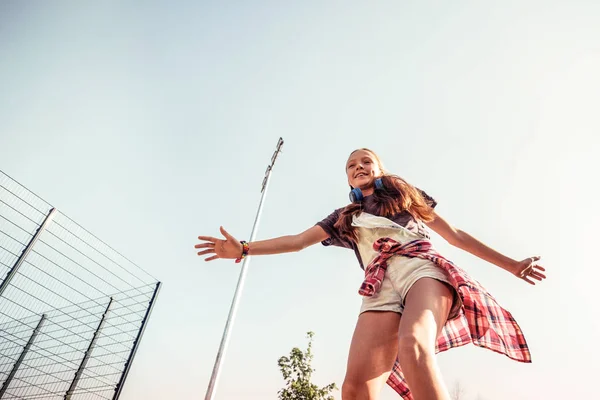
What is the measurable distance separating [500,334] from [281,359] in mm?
11195

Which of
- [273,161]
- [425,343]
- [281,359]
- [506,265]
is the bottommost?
[425,343]

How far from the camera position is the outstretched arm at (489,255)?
2.09 m

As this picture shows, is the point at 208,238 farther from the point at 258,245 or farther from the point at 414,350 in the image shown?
the point at 414,350

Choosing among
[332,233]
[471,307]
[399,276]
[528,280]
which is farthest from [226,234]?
[528,280]

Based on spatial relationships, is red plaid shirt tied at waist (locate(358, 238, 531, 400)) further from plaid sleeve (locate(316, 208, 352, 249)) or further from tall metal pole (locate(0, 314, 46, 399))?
tall metal pole (locate(0, 314, 46, 399))

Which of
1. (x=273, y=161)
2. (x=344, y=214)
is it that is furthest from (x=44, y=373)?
(x=344, y=214)

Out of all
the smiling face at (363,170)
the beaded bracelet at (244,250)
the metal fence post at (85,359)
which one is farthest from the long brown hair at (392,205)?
the metal fence post at (85,359)

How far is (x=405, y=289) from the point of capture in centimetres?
162

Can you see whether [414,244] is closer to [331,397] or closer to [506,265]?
[506,265]

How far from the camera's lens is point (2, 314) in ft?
17.5

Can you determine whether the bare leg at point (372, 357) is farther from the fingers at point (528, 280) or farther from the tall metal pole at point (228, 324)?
the tall metal pole at point (228, 324)

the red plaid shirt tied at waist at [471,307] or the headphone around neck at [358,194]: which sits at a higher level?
the headphone around neck at [358,194]

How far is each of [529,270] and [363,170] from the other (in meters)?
1.24

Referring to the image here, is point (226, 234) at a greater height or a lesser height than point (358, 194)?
lesser
